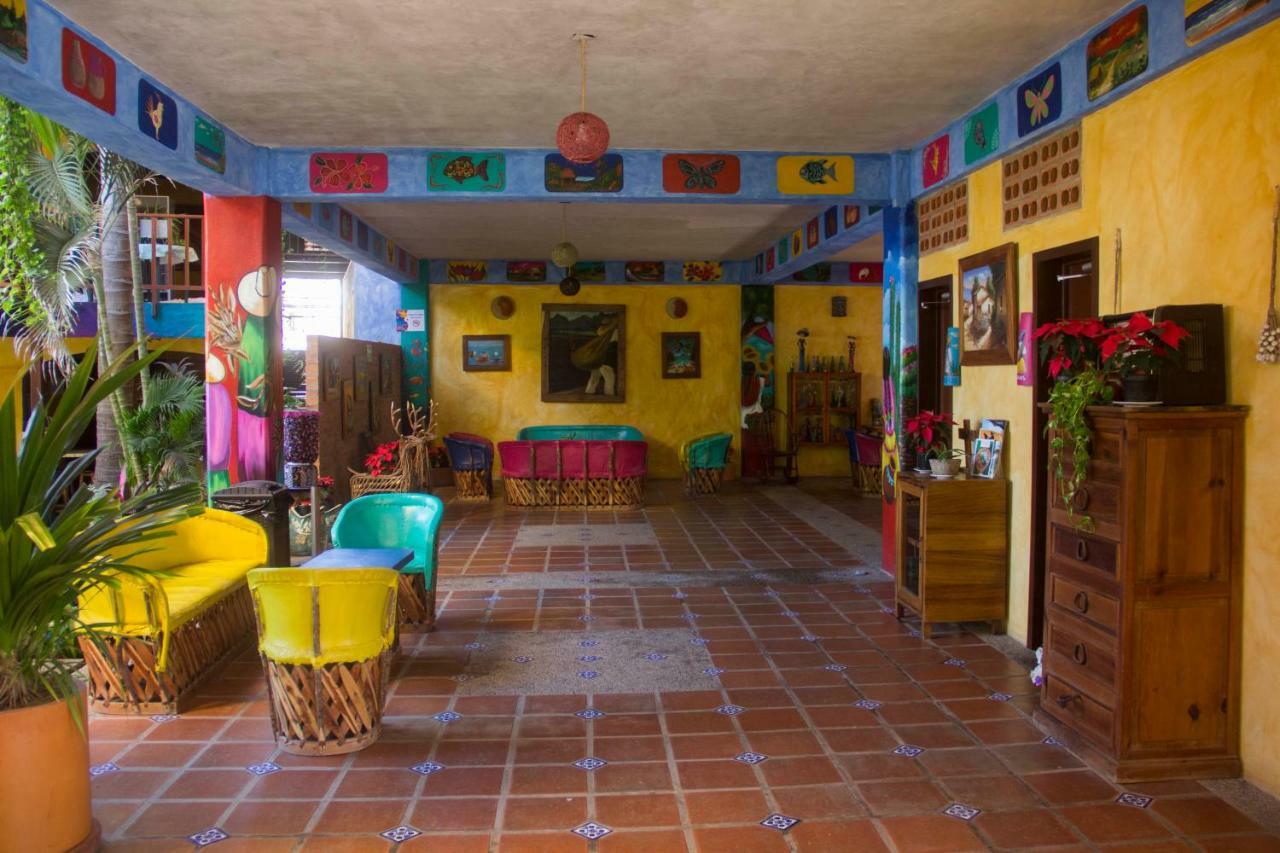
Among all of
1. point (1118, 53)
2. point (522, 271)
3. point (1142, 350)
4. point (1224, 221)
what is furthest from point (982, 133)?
point (522, 271)

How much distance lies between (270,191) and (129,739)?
159 inches

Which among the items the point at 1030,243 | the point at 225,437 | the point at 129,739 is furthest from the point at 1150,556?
the point at 225,437

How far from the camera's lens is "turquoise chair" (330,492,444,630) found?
533 cm

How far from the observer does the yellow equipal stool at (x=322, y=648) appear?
11.9 feet

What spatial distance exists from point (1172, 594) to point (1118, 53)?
95.8 inches

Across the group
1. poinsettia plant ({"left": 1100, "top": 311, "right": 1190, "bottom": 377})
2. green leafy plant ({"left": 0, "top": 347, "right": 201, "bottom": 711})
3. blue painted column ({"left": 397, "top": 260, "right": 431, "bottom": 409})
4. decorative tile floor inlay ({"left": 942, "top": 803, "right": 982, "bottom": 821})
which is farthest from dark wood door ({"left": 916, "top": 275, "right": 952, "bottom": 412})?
blue painted column ({"left": 397, "top": 260, "right": 431, "bottom": 409})

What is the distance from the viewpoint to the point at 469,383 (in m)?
13.0

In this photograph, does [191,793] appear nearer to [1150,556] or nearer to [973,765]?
[973,765]

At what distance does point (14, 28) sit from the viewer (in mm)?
3783

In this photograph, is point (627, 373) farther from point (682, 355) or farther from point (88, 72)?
point (88, 72)

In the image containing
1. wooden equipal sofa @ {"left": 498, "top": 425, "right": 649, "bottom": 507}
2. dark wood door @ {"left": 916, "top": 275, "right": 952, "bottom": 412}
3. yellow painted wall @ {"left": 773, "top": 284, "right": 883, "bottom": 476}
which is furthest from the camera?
yellow painted wall @ {"left": 773, "top": 284, "right": 883, "bottom": 476}

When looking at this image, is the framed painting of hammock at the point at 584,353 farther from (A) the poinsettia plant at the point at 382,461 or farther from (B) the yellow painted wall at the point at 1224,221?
(B) the yellow painted wall at the point at 1224,221

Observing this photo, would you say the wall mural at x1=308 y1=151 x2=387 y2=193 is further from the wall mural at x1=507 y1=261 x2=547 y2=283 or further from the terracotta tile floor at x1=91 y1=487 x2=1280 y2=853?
the wall mural at x1=507 y1=261 x2=547 y2=283

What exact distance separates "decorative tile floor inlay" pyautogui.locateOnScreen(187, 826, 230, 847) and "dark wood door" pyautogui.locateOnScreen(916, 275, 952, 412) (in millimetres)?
5365
